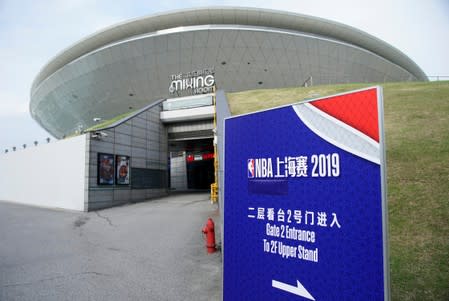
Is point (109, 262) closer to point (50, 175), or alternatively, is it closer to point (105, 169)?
point (105, 169)

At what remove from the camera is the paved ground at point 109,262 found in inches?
202

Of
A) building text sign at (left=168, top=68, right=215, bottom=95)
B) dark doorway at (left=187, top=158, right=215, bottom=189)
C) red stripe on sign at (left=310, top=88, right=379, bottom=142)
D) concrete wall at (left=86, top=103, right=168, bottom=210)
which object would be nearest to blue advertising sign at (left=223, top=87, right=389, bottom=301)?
red stripe on sign at (left=310, top=88, right=379, bottom=142)

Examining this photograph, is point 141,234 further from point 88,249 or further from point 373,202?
point 373,202

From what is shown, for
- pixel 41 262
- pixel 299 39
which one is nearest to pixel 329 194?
pixel 41 262

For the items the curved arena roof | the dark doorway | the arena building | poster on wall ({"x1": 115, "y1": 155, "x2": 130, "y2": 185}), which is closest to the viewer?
poster on wall ({"x1": 115, "y1": 155, "x2": 130, "y2": 185})

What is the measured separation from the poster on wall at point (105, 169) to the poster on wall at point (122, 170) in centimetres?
47

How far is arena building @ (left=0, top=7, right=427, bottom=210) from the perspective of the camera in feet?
75.6

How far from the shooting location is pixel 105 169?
17.8m

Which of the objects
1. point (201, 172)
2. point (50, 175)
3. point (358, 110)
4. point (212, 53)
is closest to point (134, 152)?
point (50, 175)

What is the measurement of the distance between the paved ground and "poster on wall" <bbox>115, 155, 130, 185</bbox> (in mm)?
6774

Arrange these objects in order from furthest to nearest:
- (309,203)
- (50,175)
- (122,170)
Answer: (50,175) → (122,170) → (309,203)

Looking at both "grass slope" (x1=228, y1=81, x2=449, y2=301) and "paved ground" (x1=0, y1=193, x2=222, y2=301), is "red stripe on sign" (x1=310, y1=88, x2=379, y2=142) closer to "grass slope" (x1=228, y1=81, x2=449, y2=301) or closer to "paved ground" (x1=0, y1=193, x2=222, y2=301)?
"grass slope" (x1=228, y1=81, x2=449, y2=301)

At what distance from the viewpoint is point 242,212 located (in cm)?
364

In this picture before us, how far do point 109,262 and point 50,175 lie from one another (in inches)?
624
